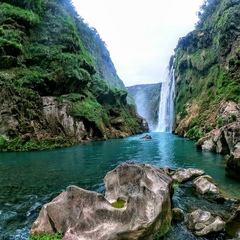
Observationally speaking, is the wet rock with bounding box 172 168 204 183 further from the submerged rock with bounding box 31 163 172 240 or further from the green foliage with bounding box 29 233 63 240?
the green foliage with bounding box 29 233 63 240

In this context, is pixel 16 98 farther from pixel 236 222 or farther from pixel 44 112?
pixel 236 222

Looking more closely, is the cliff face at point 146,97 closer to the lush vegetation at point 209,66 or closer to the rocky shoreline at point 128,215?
the lush vegetation at point 209,66

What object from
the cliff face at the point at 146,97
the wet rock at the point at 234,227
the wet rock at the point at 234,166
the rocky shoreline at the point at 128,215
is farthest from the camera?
the cliff face at the point at 146,97

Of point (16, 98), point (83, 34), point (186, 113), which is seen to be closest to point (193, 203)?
point (16, 98)

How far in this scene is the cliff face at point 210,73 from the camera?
1855 inches

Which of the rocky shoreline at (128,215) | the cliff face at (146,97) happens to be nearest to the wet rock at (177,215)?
the rocky shoreline at (128,215)

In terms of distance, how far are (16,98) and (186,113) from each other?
47.2 meters

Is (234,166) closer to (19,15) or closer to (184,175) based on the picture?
(184,175)

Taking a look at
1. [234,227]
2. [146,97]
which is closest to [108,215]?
[234,227]

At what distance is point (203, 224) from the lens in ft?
27.3

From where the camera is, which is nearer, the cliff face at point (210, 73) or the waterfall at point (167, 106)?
the cliff face at point (210, 73)

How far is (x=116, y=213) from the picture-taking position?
747 centimetres

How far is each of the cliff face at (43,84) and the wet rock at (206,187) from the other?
95.2 feet

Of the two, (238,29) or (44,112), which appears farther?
(238,29)
